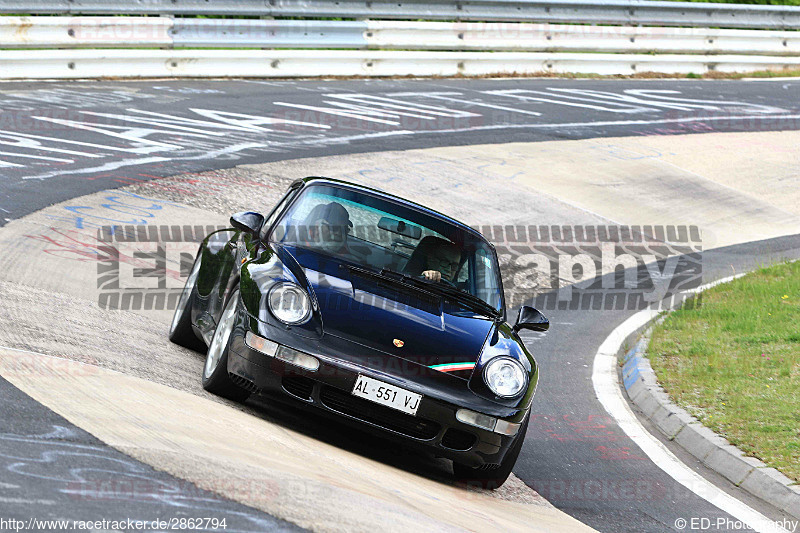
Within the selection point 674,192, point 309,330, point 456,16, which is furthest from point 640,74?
point 309,330

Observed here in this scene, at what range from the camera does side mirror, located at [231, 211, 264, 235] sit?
7.03 metres

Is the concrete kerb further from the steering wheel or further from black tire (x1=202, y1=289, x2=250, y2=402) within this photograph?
black tire (x1=202, y1=289, x2=250, y2=402)

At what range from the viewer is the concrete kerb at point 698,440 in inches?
258

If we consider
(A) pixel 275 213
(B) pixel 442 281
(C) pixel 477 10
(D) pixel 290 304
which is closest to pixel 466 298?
(B) pixel 442 281

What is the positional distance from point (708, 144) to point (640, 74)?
6.89 meters

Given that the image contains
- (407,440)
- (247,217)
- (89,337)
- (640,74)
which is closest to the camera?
(407,440)

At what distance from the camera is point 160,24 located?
18.6 metres

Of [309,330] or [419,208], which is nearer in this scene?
[309,330]

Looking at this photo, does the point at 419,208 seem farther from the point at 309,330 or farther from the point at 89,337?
the point at 89,337

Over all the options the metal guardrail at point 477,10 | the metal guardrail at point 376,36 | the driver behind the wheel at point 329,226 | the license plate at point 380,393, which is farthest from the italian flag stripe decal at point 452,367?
the metal guardrail at point 477,10

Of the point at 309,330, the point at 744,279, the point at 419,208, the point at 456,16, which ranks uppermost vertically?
the point at 456,16

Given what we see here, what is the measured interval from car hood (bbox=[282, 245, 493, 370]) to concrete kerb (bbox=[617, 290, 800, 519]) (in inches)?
77.7

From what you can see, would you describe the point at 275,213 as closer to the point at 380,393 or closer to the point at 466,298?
the point at 466,298

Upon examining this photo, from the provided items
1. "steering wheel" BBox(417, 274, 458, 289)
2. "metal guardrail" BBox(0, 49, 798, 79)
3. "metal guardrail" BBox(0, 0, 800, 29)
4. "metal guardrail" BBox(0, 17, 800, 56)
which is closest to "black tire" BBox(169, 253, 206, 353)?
"steering wheel" BBox(417, 274, 458, 289)
